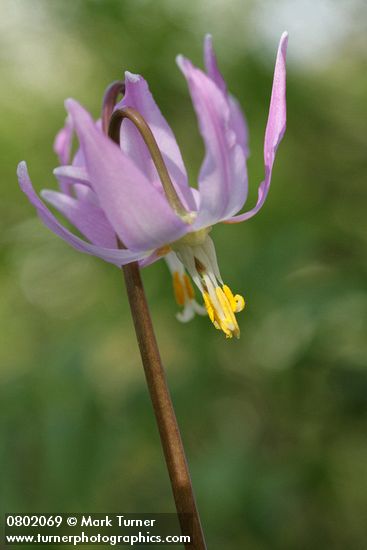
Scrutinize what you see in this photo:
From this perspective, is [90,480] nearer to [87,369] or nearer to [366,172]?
[87,369]

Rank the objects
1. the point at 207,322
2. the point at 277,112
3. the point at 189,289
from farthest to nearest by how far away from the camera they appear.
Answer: the point at 207,322
the point at 189,289
the point at 277,112

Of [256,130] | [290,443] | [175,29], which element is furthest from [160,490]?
[175,29]

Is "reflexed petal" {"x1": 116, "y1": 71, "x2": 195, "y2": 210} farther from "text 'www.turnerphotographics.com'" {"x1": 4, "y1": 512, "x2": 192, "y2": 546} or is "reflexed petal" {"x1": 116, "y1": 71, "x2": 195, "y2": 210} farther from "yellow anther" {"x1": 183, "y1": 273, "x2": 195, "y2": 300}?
"text 'www.turnerphotographics.com'" {"x1": 4, "y1": 512, "x2": 192, "y2": 546}

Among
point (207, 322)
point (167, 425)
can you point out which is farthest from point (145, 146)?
point (207, 322)

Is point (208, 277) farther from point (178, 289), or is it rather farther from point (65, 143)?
point (65, 143)

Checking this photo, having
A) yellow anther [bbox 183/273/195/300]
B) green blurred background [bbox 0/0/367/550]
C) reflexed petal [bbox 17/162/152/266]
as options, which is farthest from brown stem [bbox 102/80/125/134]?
green blurred background [bbox 0/0/367/550]
